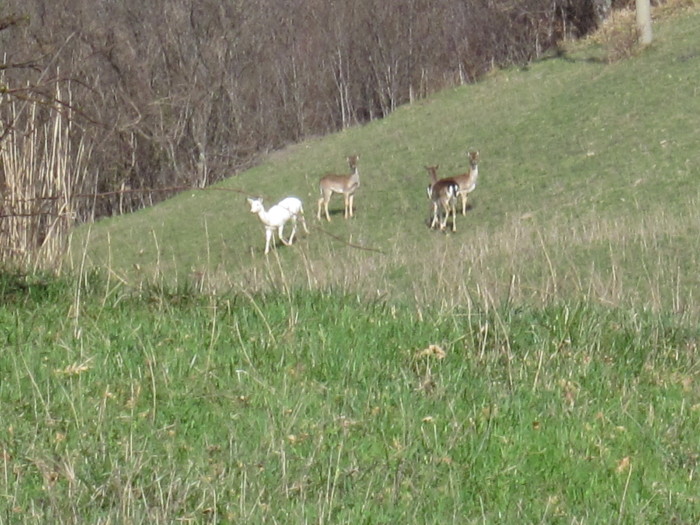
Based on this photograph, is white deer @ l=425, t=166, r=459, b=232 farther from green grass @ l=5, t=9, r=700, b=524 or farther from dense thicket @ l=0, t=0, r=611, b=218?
dense thicket @ l=0, t=0, r=611, b=218

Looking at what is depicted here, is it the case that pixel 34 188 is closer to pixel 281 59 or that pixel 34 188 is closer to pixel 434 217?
pixel 434 217

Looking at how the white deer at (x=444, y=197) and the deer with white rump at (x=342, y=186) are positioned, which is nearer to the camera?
the white deer at (x=444, y=197)

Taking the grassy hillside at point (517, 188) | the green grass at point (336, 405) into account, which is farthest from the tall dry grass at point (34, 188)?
the grassy hillside at point (517, 188)

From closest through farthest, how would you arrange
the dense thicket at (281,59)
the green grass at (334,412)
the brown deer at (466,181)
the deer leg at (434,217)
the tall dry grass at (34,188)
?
the green grass at (334,412) < the tall dry grass at (34,188) < the deer leg at (434,217) < the brown deer at (466,181) < the dense thicket at (281,59)

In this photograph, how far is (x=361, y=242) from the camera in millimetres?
23625

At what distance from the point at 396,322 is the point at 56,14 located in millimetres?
34521

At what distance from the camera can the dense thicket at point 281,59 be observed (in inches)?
1897

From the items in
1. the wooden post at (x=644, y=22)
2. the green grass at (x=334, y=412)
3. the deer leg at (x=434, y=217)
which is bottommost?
the green grass at (x=334, y=412)

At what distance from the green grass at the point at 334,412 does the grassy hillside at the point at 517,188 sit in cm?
349

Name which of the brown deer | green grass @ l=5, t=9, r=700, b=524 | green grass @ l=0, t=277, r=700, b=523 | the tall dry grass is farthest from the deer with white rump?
A: green grass @ l=0, t=277, r=700, b=523

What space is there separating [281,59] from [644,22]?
965 inches

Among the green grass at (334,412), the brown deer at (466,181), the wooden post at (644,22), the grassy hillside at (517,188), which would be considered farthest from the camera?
the wooden post at (644,22)

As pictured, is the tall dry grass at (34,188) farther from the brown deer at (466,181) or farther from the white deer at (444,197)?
the brown deer at (466,181)

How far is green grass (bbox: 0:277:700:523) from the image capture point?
4.55 metres
